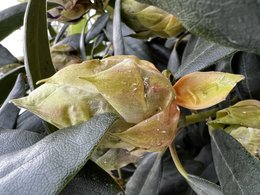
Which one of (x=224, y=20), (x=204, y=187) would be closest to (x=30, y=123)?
(x=204, y=187)

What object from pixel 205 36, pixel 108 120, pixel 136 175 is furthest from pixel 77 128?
pixel 136 175

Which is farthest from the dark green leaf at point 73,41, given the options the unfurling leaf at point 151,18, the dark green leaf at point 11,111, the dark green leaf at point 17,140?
the dark green leaf at point 17,140

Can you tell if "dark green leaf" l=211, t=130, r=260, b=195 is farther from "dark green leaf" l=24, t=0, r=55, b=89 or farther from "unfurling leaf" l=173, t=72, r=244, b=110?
"dark green leaf" l=24, t=0, r=55, b=89

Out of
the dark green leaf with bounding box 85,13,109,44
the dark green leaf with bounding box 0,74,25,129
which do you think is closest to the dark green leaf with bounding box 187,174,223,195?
the dark green leaf with bounding box 0,74,25,129

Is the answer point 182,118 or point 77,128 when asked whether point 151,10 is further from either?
point 77,128

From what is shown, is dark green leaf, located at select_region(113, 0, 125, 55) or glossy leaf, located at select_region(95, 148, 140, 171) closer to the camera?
glossy leaf, located at select_region(95, 148, 140, 171)
